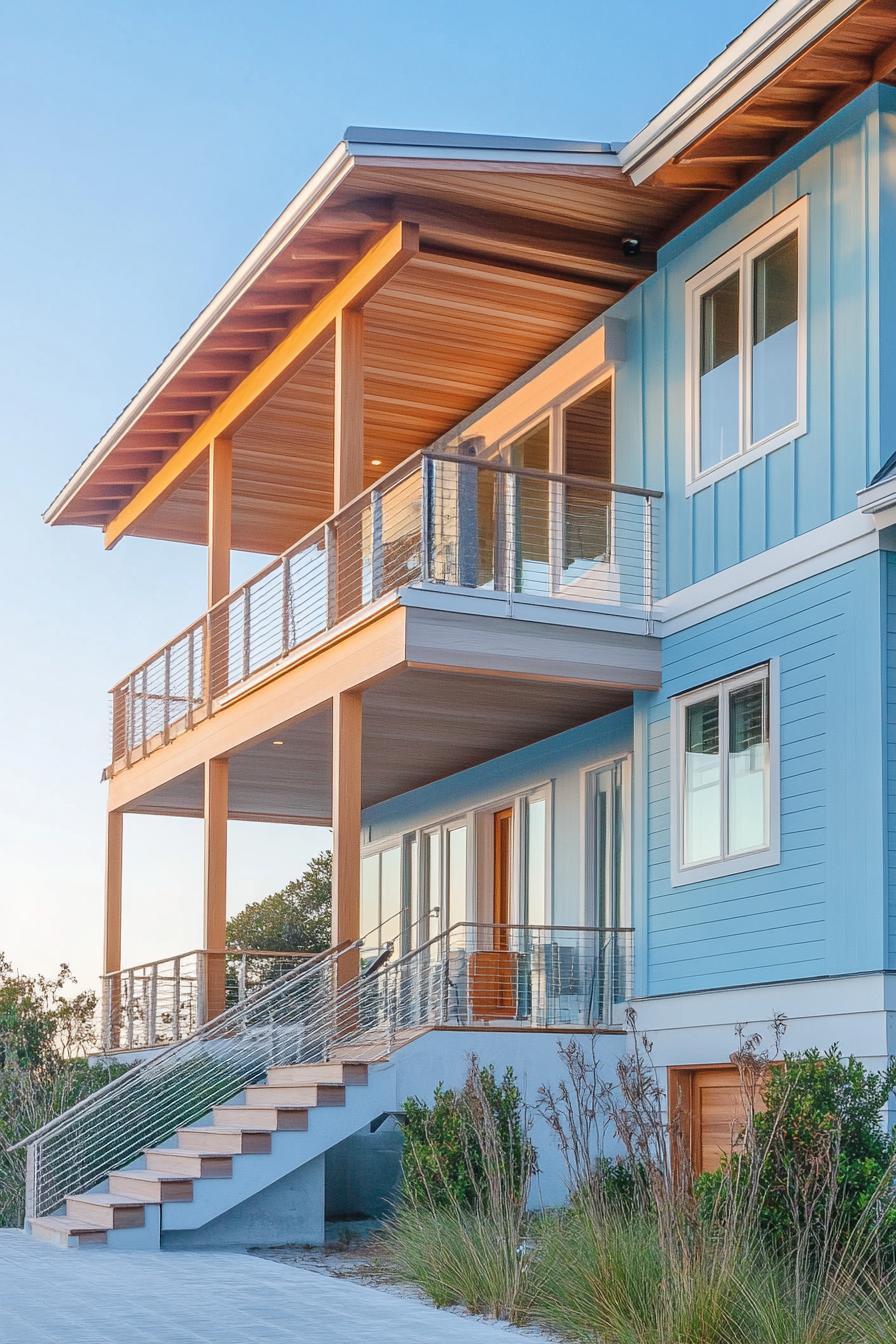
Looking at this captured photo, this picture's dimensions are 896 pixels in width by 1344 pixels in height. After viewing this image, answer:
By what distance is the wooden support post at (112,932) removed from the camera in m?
21.2

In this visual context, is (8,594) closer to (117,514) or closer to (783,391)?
(117,514)

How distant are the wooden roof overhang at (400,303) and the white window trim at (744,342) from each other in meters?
0.92

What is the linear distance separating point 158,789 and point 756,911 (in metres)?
9.42

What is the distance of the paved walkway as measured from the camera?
9.16m

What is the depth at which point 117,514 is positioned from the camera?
77.7 ft

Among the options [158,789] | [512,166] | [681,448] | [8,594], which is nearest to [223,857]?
[158,789]

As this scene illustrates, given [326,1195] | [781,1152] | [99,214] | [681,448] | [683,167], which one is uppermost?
[99,214]

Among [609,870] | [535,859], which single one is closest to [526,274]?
[609,870]

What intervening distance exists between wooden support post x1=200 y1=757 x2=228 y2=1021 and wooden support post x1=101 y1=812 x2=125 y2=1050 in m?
2.93

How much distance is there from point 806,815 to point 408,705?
462 cm

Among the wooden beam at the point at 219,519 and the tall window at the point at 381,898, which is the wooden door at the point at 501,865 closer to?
the tall window at the point at 381,898

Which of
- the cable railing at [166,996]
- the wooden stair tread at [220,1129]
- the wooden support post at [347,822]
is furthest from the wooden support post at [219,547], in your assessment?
the wooden stair tread at [220,1129]

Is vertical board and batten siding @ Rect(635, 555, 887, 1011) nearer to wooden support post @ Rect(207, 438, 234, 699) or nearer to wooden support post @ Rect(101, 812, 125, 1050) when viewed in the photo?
wooden support post @ Rect(207, 438, 234, 699)

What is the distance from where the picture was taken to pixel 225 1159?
517 inches
